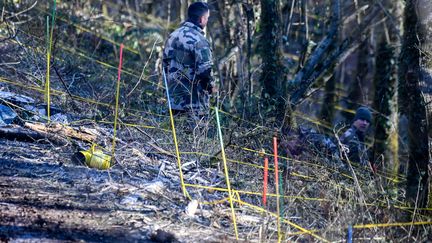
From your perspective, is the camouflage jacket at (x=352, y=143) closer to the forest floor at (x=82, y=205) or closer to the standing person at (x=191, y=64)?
the standing person at (x=191, y=64)

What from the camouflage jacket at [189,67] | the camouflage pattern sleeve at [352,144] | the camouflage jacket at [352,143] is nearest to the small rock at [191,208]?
the camouflage jacket at [189,67]

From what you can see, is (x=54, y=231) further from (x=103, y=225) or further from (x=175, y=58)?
(x=175, y=58)

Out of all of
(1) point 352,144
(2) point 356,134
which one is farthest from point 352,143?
(2) point 356,134

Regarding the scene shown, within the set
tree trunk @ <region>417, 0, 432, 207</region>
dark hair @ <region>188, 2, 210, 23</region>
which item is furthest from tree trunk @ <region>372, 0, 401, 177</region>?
tree trunk @ <region>417, 0, 432, 207</region>

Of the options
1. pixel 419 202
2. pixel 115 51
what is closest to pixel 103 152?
pixel 419 202

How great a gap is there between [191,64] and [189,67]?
1.7 inches

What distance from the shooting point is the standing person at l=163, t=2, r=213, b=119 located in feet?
28.6

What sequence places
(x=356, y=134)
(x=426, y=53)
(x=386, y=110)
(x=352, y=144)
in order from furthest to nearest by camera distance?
(x=386, y=110)
(x=356, y=134)
(x=352, y=144)
(x=426, y=53)

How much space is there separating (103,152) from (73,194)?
107 centimetres

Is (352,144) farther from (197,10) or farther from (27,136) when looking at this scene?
(27,136)

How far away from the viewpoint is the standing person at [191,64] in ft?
28.6

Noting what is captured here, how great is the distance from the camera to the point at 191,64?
28.8 feet

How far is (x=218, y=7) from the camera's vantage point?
1232cm

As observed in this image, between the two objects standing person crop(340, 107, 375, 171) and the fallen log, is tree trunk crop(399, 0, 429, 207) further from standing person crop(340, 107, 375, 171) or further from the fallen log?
the fallen log
